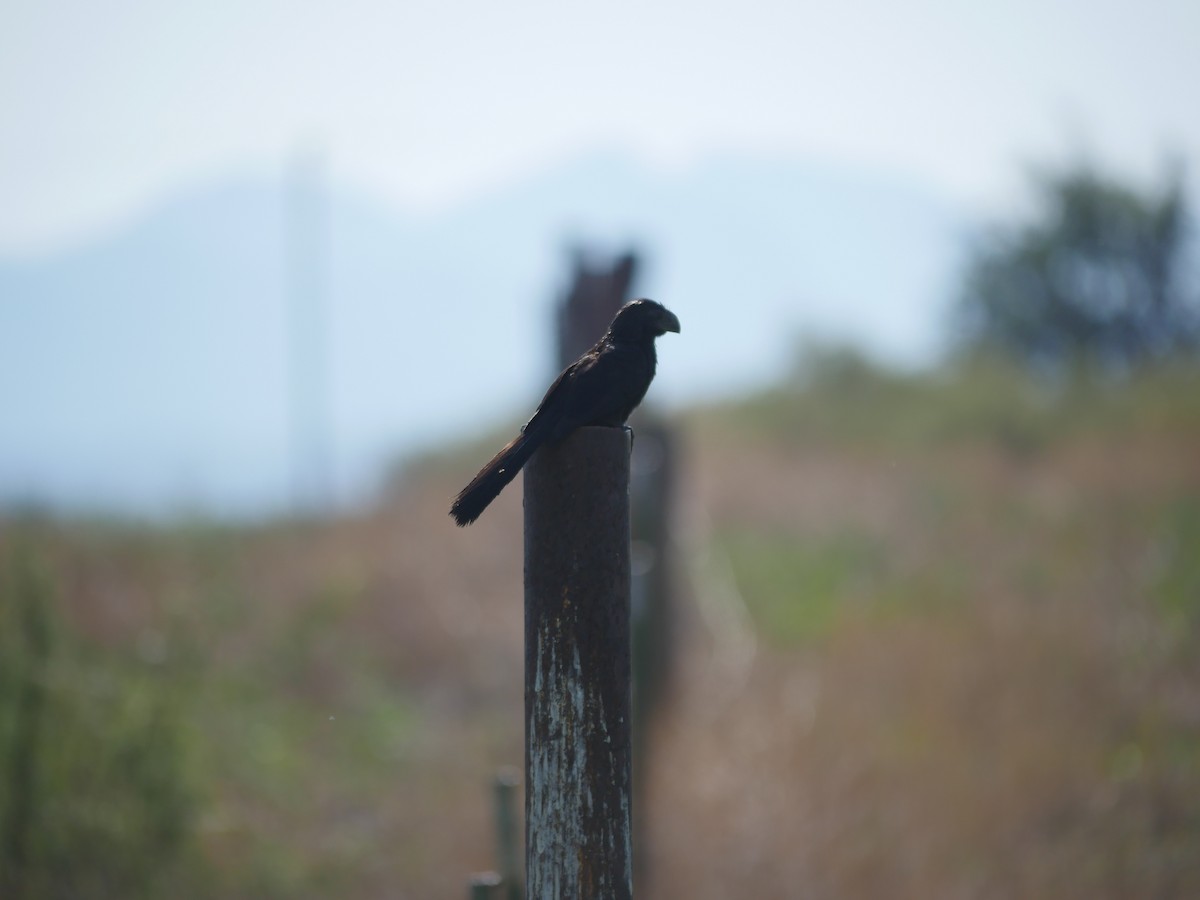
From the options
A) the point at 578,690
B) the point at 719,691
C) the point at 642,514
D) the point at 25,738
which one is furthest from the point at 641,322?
the point at 719,691

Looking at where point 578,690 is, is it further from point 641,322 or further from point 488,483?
point 641,322

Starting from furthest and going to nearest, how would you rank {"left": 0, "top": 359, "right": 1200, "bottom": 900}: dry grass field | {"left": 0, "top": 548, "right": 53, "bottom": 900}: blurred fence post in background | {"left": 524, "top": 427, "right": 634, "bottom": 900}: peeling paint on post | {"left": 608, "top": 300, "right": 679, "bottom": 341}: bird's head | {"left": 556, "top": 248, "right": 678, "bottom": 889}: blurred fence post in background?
1. {"left": 0, "top": 359, "right": 1200, "bottom": 900}: dry grass field
2. {"left": 556, "top": 248, "right": 678, "bottom": 889}: blurred fence post in background
3. {"left": 0, "top": 548, "right": 53, "bottom": 900}: blurred fence post in background
4. {"left": 608, "top": 300, "right": 679, "bottom": 341}: bird's head
5. {"left": 524, "top": 427, "right": 634, "bottom": 900}: peeling paint on post

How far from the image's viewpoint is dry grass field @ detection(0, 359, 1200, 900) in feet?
20.3

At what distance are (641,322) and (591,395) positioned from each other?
33 cm

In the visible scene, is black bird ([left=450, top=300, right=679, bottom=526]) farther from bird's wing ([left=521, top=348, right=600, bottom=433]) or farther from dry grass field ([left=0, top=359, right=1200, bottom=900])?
dry grass field ([left=0, top=359, right=1200, bottom=900])

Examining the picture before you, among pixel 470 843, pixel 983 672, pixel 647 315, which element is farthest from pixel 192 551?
pixel 647 315

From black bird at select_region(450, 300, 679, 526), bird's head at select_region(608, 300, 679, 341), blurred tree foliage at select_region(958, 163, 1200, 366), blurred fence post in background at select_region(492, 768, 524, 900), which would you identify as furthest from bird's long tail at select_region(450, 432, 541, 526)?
blurred tree foliage at select_region(958, 163, 1200, 366)

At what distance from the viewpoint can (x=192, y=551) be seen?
1203 centimetres

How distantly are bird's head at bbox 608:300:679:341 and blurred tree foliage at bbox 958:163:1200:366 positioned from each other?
2121 cm

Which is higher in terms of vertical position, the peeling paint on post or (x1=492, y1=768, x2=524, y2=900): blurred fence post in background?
the peeling paint on post

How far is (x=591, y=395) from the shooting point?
8.10 ft

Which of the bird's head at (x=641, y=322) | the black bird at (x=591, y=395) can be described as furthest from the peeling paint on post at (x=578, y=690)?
the bird's head at (x=641, y=322)

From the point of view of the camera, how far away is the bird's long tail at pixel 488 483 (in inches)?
92.8

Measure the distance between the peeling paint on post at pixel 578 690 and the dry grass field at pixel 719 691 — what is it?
12.6ft
